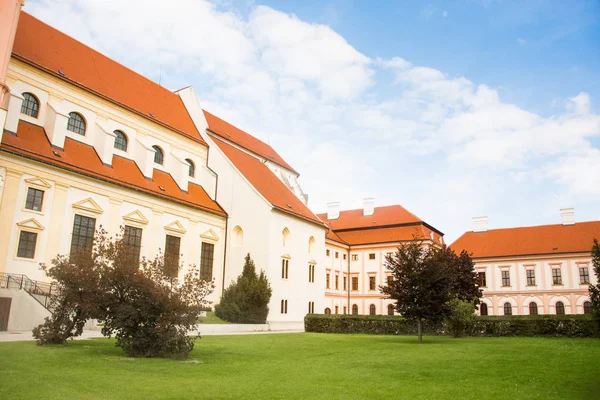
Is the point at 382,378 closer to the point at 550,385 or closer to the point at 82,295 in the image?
the point at 550,385

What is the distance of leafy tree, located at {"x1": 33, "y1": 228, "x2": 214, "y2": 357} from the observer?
12727mm

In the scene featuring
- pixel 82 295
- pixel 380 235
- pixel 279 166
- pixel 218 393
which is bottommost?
pixel 218 393

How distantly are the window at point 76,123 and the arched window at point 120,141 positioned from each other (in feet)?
7.45

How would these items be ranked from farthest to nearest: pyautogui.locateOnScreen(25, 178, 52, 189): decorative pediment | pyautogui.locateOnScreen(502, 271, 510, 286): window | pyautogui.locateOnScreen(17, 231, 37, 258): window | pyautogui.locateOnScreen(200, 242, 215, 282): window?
pyautogui.locateOnScreen(502, 271, 510, 286): window, pyautogui.locateOnScreen(200, 242, 215, 282): window, pyautogui.locateOnScreen(25, 178, 52, 189): decorative pediment, pyautogui.locateOnScreen(17, 231, 37, 258): window

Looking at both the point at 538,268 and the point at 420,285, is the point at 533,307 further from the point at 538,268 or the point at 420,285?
the point at 420,285

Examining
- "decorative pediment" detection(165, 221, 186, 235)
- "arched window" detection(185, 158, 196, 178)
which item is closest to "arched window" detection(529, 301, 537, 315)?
"arched window" detection(185, 158, 196, 178)

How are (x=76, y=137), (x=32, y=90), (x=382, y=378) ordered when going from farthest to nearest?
(x=76, y=137), (x=32, y=90), (x=382, y=378)

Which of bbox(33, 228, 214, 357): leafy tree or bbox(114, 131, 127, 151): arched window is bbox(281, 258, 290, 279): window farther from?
bbox(33, 228, 214, 357): leafy tree

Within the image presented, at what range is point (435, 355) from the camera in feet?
48.2

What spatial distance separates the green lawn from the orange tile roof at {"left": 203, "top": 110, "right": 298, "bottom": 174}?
89.8ft

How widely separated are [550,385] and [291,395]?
17.4 ft

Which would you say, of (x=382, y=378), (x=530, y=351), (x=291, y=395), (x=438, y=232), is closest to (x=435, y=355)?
(x=530, y=351)

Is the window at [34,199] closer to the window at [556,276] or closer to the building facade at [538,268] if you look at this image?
the building facade at [538,268]

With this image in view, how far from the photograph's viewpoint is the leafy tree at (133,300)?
12.7m
